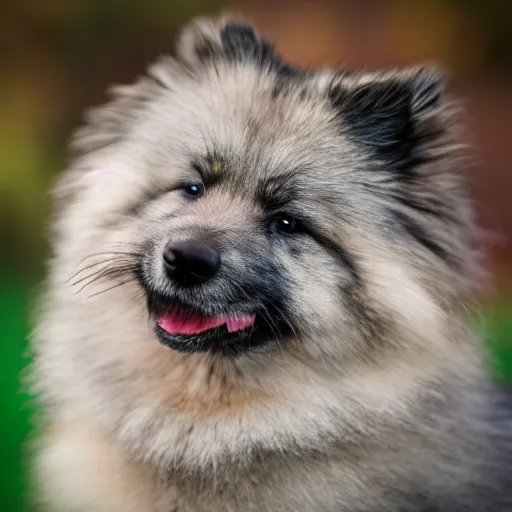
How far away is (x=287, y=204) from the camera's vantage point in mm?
1449

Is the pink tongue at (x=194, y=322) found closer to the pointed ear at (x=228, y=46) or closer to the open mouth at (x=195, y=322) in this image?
the open mouth at (x=195, y=322)

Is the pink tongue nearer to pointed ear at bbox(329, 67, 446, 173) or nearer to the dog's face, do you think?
the dog's face

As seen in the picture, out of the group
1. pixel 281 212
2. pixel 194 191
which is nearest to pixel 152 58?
pixel 194 191

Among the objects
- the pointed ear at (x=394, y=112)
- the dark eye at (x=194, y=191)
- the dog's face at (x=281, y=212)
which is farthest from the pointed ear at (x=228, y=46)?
the dark eye at (x=194, y=191)

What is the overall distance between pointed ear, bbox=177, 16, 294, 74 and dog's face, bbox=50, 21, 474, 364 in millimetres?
43

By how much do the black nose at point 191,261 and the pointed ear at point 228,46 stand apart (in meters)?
0.53

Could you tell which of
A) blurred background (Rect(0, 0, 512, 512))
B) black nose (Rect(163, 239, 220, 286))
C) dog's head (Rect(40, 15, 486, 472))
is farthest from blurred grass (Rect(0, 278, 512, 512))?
black nose (Rect(163, 239, 220, 286))

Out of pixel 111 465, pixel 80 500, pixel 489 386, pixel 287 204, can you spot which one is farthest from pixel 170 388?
pixel 489 386

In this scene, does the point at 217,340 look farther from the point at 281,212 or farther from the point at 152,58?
the point at 152,58

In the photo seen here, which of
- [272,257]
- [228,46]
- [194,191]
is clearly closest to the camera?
[272,257]

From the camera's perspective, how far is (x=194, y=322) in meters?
1.39

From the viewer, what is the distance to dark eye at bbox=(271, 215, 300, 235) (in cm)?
145

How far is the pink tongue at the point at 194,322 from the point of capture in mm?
1371

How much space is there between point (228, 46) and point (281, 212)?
464 millimetres
